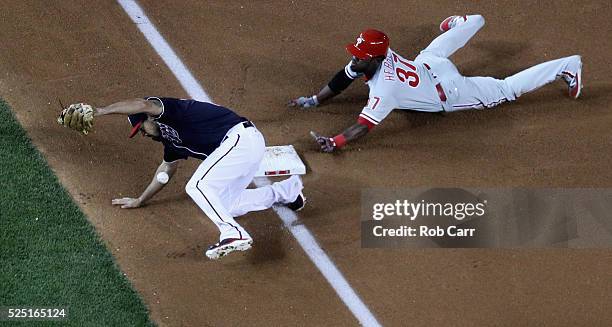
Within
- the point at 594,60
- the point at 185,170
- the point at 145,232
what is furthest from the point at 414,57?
the point at 145,232

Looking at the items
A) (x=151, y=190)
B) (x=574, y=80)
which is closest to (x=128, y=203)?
(x=151, y=190)

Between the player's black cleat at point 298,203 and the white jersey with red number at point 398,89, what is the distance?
3.42ft

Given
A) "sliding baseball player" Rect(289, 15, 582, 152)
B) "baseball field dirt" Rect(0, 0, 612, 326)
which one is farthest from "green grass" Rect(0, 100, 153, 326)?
"sliding baseball player" Rect(289, 15, 582, 152)

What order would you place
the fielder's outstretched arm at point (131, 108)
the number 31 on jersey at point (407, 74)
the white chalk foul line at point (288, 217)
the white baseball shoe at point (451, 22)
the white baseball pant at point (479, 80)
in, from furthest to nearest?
the white baseball shoe at point (451, 22), the white baseball pant at point (479, 80), the number 31 on jersey at point (407, 74), the white chalk foul line at point (288, 217), the fielder's outstretched arm at point (131, 108)

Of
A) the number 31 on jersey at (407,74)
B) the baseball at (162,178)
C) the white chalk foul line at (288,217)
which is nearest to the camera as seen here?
the white chalk foul line at (288,217)

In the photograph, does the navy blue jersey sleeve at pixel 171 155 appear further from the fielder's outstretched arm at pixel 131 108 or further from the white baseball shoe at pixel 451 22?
the white baseball shoe at pixel 451 22

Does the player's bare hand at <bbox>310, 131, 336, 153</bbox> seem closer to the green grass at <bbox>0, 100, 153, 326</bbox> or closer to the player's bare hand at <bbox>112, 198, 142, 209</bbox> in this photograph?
the player's bare hand at <bbox>112, 198, 142, 209</bbox>

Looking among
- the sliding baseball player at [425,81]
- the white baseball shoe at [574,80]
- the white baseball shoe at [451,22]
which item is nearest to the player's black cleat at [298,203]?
the sliding baseball player at [425,81]

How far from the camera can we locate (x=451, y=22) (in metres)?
10.6

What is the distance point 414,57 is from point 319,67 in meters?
1.03

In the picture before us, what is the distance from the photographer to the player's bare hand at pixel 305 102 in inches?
403

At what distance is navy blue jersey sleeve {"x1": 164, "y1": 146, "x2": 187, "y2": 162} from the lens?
8859 mm

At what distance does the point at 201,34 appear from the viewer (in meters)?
10.9

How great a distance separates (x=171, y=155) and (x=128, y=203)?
0.73 m
